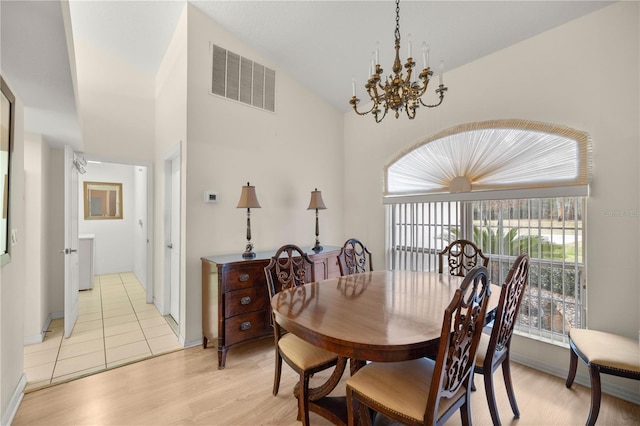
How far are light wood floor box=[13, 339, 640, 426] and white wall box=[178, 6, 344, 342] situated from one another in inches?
25.0

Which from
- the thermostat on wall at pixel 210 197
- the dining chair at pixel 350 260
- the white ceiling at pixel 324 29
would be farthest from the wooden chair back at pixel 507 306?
the thermostat on wall at pixel 210 197

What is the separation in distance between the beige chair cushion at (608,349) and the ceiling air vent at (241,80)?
3.58m

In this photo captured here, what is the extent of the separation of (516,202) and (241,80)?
3.12 meters

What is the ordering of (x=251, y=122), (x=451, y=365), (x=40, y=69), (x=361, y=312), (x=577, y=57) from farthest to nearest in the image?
1. (x=251, y=122)
2. (x=577, y=57)
3. (x=40, y=69)
4. (x=361, y=312)
5. (x=451, y=365)

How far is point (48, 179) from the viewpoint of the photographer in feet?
11.4

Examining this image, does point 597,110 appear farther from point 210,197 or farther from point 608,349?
point 210,197

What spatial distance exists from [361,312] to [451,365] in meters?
0.50

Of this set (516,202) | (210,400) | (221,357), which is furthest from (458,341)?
(221,357)

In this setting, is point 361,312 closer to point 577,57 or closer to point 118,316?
point 577,57

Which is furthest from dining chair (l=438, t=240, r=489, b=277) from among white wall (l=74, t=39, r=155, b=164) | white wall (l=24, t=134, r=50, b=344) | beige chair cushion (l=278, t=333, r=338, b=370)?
white wall (l=24, t=134, r=50, b=344)

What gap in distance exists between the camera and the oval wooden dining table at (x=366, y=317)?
1239 mm

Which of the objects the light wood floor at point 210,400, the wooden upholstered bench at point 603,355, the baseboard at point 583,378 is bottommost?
the light wood floor at point 210,400

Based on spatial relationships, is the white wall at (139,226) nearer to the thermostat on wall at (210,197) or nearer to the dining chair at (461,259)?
the thermostat on wall at (210,197)

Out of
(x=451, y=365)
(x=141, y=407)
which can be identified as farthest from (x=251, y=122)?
(x=451, y=365)
